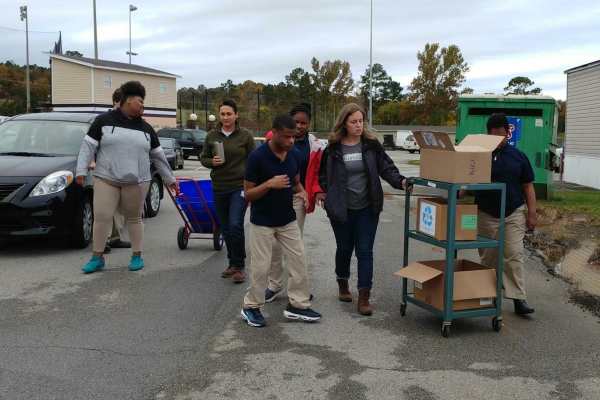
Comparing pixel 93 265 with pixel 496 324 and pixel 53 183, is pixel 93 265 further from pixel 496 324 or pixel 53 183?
pixel 496 324

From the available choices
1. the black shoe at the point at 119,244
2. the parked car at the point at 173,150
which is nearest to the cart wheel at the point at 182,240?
the black shoe at the point at 119,244

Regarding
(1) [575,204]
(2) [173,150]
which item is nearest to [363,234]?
(1) [575,204]

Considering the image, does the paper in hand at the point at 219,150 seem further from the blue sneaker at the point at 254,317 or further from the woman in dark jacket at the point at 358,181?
the blue sneaker at the point at 254,317

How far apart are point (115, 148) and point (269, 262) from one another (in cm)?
270

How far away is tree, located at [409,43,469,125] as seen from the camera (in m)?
71.2

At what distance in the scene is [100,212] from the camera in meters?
7.46

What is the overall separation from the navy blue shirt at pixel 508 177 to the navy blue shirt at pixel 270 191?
177 centimetres

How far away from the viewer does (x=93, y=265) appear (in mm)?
7543

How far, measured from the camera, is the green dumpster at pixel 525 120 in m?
14.3

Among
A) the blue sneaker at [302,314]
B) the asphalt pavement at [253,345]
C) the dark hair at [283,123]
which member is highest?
the dark hair at [283,123]

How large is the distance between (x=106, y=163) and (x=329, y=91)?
7019 cm

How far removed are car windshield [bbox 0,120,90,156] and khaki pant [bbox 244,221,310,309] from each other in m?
4.57

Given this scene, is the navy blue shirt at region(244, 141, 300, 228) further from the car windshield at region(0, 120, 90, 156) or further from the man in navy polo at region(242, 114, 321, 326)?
the car windshield at region(0, 120, 90, 156)

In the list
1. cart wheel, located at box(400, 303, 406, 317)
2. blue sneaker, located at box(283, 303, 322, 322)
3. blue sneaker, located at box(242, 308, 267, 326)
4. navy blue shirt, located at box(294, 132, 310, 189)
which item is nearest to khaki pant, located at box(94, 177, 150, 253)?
navy blue shirt, located at box(294, 132, 310, 189)
